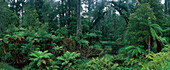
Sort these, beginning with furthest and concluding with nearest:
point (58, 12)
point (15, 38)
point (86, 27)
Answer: point (58, 12) < point (86, 27) < point (15, 38)

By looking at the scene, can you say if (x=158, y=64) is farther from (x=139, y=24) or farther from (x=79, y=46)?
(x=79, y=46)

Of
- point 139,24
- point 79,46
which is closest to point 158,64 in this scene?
point 139,24

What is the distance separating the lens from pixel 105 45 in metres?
17.4

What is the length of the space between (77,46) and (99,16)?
22.8 feet

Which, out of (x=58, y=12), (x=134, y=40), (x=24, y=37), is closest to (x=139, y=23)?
(x=134, y=40)

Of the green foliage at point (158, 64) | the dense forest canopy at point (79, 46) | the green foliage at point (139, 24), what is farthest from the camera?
the green foliage at point (139, 24)

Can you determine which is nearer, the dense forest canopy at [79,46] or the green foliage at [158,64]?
the green foliage at [158,64]

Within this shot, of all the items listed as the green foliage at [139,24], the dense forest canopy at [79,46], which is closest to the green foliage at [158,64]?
the dense forest canopy at [79,46]

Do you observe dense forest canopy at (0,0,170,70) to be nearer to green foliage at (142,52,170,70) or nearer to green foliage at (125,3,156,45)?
green foliage at (125,3,156,45)

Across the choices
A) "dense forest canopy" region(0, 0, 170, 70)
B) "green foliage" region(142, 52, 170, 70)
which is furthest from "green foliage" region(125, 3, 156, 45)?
"green foliage" region(142, 52, 170, 70)

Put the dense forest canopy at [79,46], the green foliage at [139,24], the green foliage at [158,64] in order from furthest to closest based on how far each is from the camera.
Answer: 1. the green foliage at [139,24]
2. the dense forest canopy at [79,46]
3. the green foliage at [158,64]

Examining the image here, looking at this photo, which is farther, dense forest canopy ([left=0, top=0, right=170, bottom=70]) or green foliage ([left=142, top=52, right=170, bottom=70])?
dense forest canopy ([left=0, top=0, right=170, bottom=70])

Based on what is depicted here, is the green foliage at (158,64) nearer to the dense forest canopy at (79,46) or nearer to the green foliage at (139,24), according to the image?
the dense forest canopy at (79,46)

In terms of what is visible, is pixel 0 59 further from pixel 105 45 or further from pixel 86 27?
pixel 105 45
